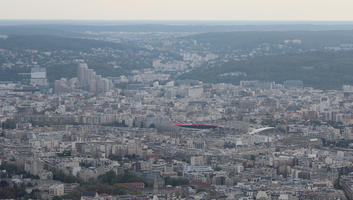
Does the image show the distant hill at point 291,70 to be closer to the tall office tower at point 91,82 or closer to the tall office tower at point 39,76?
the tall office tower at point 91,82

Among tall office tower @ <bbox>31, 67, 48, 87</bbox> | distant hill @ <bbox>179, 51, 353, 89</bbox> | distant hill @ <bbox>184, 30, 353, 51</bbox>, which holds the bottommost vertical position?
distant hill @ <bbox>184, 30, 353, 51</bbox>

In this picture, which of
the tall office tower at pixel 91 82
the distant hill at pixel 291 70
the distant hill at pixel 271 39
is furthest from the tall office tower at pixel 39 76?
the distant hill at pixel 271 39

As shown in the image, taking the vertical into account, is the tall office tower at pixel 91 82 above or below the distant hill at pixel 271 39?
above

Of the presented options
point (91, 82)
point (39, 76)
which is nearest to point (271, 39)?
point (39, 76)

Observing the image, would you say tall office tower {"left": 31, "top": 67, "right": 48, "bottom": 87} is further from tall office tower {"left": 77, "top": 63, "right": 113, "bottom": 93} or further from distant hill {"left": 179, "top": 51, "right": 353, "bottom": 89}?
distant hill {"left": 179, "top": 51, "right": 353, "bottom": 89}

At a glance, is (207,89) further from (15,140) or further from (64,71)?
(15,140)

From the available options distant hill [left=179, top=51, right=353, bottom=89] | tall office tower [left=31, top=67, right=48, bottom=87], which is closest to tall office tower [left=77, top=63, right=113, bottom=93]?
tall office tower [left=31, top=67, right=48, bottom=87]

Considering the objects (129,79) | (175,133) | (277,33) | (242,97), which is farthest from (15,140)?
(277,33)

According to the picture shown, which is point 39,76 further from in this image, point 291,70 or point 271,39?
point 271,39
